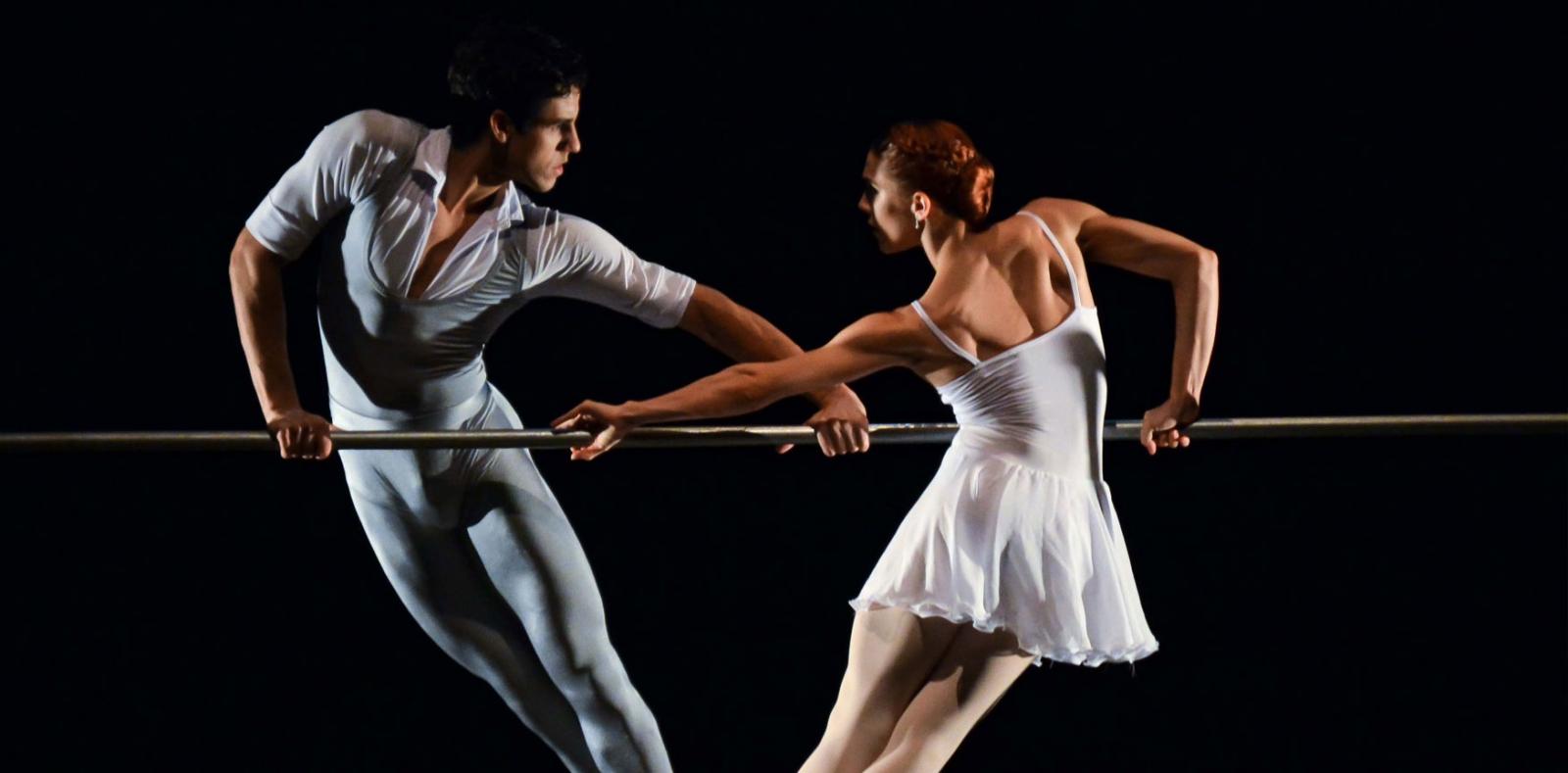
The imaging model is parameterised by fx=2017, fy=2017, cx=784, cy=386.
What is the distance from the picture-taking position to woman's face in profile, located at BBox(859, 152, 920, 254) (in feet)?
10.1

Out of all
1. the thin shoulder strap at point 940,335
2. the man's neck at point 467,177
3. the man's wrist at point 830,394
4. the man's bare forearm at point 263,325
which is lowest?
the man's wrist at point 830,394

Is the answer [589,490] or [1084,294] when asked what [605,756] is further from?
[1084,294]

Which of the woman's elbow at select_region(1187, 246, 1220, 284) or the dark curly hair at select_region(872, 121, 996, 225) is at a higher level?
the dark curly hair at select_region(872, 121, 996, 225)

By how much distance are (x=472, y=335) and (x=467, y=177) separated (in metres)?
0.27

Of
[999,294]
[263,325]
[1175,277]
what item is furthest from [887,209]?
[263,325]

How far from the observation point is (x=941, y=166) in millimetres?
3035

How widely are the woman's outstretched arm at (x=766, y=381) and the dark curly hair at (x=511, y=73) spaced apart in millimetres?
489

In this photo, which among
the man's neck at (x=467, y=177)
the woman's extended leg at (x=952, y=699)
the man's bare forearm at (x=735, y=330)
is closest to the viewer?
the woman's extended leg at (x=952, y=699)

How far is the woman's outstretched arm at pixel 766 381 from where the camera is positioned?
299cm

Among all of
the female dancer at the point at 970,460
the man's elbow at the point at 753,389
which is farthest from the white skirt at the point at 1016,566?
the man's elbow at the point at 753,389

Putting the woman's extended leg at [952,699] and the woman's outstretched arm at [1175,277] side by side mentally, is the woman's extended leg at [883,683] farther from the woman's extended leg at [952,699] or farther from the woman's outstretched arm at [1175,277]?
the woman's outstretched arm at [1175,277]

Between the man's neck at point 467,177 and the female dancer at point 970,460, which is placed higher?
the man's neck at point 467,177

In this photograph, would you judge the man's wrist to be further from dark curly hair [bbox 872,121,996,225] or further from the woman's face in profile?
dark curly hair [bbox 872,121,996,225]

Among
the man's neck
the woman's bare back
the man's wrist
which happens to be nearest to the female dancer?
the woman's bare back
